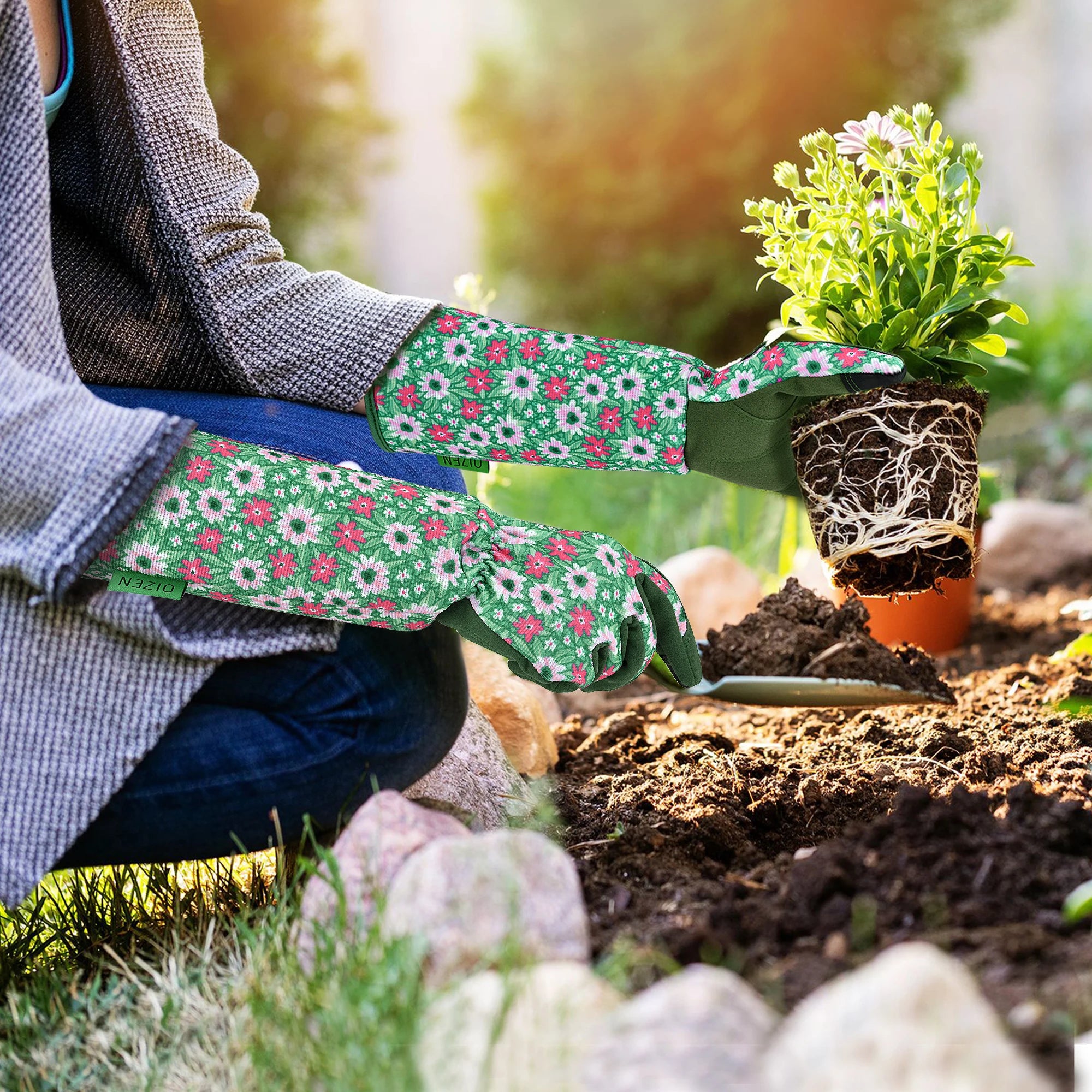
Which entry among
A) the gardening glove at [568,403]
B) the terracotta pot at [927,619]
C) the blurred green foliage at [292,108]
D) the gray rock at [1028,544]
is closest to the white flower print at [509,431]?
the gardening glove at [568,403]

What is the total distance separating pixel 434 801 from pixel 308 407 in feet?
1.75

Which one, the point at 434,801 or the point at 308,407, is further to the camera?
the point at 308,407

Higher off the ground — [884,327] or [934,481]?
[884,327]

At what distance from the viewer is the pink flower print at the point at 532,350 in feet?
4.99

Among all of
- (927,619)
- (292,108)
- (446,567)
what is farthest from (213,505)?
(292,108)

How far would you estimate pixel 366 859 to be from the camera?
1141 mm

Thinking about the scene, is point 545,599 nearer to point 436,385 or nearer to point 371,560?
point 371,560

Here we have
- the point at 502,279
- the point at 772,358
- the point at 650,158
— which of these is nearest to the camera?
the point at 772,358

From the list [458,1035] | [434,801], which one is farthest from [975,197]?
[458,1035]

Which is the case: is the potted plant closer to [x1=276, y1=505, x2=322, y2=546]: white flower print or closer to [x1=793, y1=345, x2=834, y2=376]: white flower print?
[x1=793, y1=345, x2=834, y2=376]: white flower print

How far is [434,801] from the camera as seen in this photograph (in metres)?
1.47

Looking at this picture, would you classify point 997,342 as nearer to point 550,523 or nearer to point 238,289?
point 238,289

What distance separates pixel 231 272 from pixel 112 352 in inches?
8.3

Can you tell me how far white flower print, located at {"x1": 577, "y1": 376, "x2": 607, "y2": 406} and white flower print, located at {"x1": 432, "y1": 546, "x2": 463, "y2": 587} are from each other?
1.10 ft
